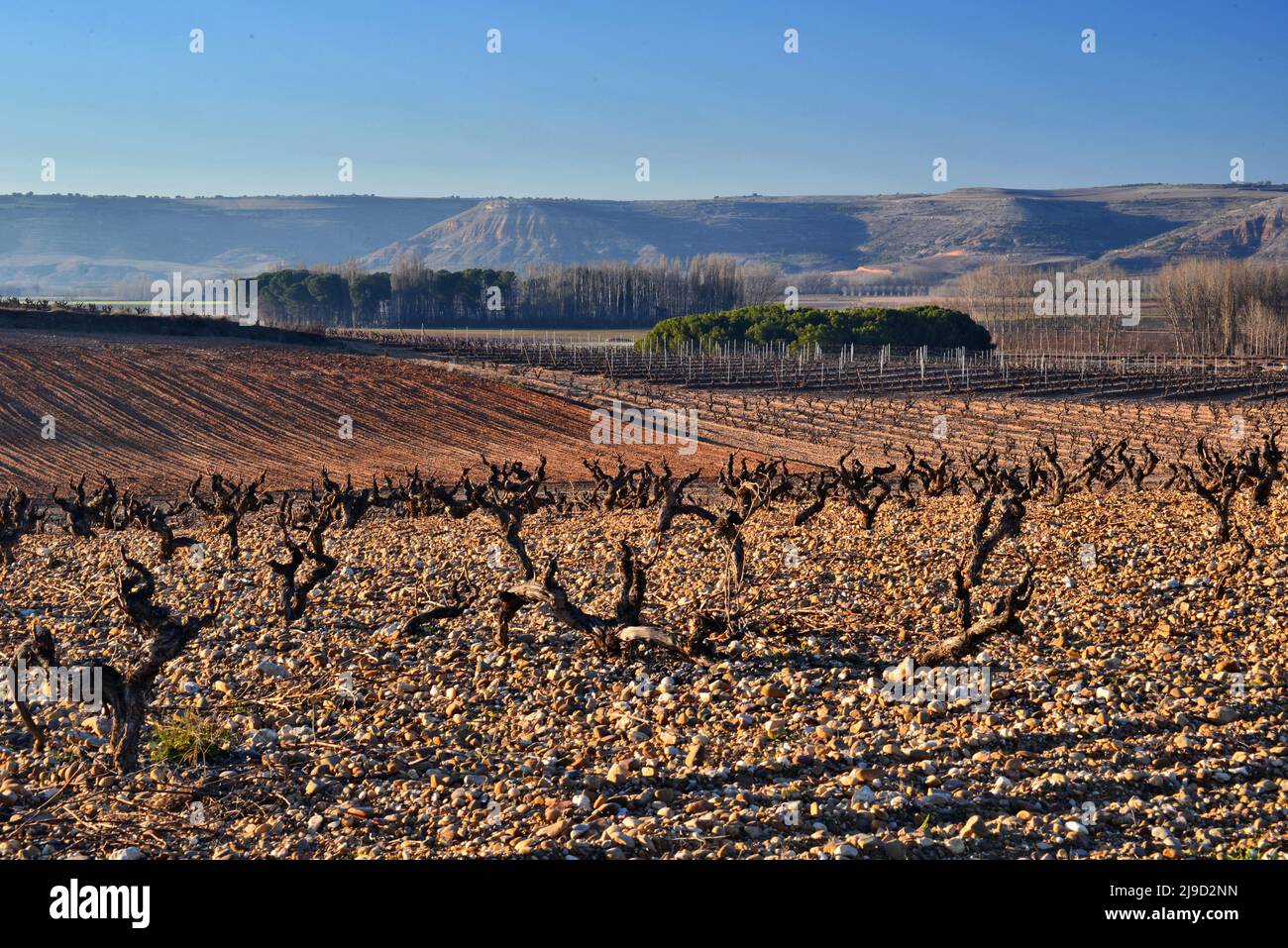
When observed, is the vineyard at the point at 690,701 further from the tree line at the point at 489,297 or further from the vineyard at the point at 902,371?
the tree line at the point at 489,297

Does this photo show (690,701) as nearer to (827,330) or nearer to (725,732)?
(725,732)

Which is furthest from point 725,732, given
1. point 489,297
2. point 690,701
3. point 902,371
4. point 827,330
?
point 489,297

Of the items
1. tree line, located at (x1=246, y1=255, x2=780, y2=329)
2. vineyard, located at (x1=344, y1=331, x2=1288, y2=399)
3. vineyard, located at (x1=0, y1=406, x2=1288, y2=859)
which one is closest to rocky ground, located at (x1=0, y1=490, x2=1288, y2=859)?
vineyard, located at (x1=0, y1=406, x2=1288, y2=859)

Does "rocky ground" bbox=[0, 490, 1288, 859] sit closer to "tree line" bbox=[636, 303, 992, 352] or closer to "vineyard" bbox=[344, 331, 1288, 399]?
"vineyard" bbox=[344, 331, 1288, 399]

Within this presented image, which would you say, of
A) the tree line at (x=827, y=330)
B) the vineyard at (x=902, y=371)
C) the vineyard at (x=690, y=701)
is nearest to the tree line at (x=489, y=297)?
the tree line at (x=827, y=330)

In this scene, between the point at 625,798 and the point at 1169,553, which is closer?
the point at 625,798

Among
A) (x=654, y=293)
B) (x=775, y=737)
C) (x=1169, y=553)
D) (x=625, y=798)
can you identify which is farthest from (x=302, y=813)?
(x=654, y=293)
